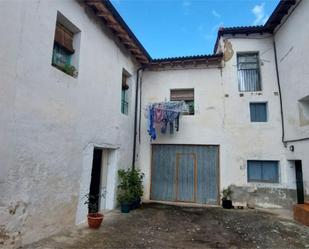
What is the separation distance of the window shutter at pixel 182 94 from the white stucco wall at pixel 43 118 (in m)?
4.01

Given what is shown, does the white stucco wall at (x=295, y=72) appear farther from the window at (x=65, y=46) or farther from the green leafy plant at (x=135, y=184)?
the window at (x=65, y=46)

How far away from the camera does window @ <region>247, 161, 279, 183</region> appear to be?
9.14 m

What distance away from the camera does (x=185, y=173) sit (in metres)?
9.76

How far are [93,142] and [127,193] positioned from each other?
2341 millimetres

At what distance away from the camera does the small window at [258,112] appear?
374 inches

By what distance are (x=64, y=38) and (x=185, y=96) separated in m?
5.82

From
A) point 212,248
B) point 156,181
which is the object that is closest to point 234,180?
point 156,181

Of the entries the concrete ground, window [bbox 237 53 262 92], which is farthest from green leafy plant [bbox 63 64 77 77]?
window [bbox 237 53 262 92]

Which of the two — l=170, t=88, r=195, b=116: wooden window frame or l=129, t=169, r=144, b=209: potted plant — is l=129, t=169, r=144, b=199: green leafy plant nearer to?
l=129, t=169, r=144, b=209: potted plant

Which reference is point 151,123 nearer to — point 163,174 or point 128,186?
point 163,174

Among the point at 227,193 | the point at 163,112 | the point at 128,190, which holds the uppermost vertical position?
the point at 163,112

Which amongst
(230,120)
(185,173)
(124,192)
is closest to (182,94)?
(230,120)

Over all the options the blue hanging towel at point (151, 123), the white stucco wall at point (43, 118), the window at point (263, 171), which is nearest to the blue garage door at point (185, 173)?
the blue hanging towel at point (151, 123)

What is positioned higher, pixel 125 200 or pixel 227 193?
pixel 227 193
